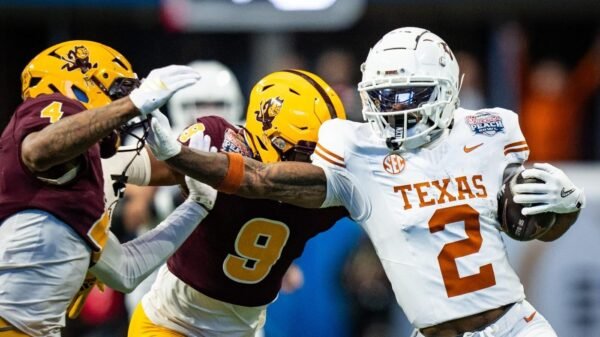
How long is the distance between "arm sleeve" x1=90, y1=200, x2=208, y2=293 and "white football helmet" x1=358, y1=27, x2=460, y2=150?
0.67m

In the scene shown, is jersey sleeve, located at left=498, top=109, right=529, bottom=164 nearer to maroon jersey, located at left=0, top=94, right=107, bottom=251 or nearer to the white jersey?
the white jersey

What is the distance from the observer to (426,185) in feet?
13.3

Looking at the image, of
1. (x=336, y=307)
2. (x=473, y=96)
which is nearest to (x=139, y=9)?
(x=473, y=96)

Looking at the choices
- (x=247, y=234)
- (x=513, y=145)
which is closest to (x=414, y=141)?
(x=513, y=145)

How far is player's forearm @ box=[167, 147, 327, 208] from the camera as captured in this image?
12.8 ft

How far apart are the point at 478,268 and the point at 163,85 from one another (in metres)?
1.10

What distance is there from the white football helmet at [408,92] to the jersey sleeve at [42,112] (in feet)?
2.94

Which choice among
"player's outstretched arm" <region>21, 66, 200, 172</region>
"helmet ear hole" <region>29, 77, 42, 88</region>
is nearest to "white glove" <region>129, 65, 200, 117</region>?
"player's outstretched arm" <region>21, 66, 200, 172</region>

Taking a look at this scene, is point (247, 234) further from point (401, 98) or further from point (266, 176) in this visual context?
point (401, 98)

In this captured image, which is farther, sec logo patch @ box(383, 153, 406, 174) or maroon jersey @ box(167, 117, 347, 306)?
maroon jersey @ box(167, 117, 347, 306)

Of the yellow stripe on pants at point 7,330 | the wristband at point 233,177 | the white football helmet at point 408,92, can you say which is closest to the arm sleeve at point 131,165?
the wristband at point 233,177

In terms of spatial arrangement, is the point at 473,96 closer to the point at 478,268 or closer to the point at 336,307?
the point at 336,307

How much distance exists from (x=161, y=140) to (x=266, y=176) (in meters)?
0.37

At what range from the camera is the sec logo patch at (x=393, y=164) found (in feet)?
13.4
